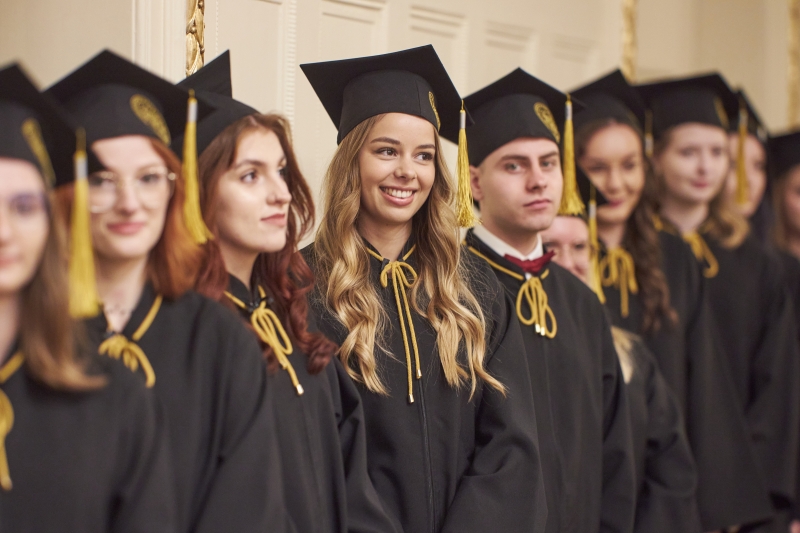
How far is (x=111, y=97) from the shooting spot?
1.84 metres

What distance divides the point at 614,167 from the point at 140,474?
7.34ft

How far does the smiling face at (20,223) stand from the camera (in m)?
1.58

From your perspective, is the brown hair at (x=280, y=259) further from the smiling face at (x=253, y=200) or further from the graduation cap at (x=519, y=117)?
the graduation cap at (x=519, y=117)

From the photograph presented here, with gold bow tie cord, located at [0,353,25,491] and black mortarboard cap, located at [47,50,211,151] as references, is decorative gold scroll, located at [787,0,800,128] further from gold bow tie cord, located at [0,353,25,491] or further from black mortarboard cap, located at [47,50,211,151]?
gold bow tie cord, located at [0,353,25,491]

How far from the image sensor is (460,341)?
2.57m

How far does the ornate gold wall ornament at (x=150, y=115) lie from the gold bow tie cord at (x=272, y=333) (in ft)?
1.30

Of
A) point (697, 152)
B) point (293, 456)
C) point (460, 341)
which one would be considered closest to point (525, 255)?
point (460, 341)

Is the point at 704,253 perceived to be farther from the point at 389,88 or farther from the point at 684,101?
the point at 389,88

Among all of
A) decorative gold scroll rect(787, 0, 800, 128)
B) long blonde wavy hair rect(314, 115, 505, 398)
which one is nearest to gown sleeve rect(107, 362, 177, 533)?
long blonde wavy hair rect(314, 115, 505, 398)

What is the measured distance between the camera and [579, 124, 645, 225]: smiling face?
343 centimetres

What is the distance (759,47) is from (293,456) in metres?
4.64

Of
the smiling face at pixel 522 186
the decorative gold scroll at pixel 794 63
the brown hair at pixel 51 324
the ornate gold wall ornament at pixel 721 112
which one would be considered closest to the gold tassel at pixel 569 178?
the smiling face at pixel 522 186

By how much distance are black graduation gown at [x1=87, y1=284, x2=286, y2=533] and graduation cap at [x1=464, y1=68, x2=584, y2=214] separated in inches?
46.5

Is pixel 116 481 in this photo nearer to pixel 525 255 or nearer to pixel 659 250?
pixel 525 255
